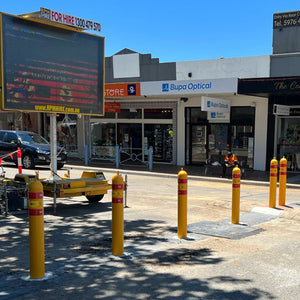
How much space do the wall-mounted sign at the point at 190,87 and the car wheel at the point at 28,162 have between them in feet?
19.0

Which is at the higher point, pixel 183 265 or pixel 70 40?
pixel 70 40

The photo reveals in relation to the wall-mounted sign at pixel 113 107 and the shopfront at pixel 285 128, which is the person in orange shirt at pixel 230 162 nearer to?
the shopfront at pixel 285 128

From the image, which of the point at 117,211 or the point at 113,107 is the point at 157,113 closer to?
the point at 113,107

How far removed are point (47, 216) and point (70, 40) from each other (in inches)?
155

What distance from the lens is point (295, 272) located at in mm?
4648

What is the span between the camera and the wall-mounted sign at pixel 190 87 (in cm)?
1436

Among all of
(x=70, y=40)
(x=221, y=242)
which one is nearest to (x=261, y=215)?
(x=221, y=242)

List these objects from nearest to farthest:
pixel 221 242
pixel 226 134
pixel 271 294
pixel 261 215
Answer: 1. pixel 271 294
2. pixel 221 242
3. pixel 261 215
4. pixel 226 134

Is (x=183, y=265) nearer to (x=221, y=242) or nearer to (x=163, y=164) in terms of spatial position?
(x=221, y=242)

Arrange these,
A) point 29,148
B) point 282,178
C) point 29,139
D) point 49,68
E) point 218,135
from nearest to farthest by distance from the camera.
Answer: point 49,68 < point 282,178 < point 29,148 < point 29,139 < point 218,135

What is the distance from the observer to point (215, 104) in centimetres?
1493

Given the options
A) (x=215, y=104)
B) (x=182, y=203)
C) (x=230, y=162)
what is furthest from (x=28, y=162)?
(x=182, y=203)

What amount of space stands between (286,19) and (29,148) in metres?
13.4

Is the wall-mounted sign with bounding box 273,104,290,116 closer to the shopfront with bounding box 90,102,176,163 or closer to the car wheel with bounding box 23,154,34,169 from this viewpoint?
the shopfront with bounding box 90,102,176,163
